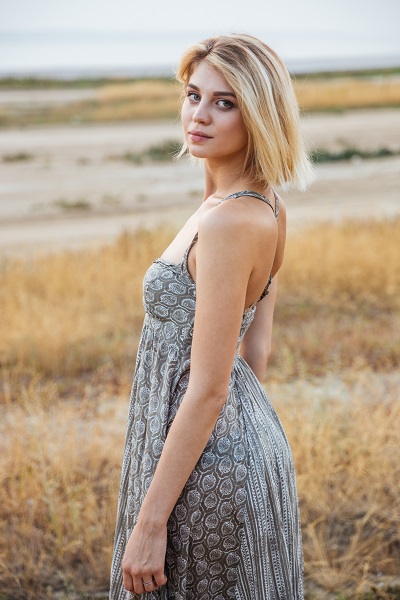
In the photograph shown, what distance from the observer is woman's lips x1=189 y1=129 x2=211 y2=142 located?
1.85m

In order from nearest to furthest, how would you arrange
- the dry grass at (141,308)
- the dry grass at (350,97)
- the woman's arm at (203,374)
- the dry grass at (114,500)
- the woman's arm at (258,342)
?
the woman's arm at (203,374) → the woman's arm at (258,342) → the dry grass at (114,500) → the dry grass at (141,308) → the dry grass at (350,97)

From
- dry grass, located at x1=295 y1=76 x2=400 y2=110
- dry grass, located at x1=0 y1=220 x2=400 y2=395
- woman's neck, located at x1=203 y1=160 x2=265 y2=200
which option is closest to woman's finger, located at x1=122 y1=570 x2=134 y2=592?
woman's neck, located at x1=203 y1=160 x2=265 y2=200

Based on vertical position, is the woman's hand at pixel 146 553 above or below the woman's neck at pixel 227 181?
below

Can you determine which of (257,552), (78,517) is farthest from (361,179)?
(257,552)

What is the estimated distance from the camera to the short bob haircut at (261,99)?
5.83ft

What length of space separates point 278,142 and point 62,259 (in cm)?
660

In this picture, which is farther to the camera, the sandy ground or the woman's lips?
the sandy ground

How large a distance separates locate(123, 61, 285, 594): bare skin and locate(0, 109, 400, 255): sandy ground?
7.21 metres

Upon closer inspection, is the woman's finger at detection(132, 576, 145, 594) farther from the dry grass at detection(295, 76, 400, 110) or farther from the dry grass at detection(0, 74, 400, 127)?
the dry grass at detection(295, 76, 400, 110)

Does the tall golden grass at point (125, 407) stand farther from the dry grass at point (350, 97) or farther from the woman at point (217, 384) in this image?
the dry grass at point (350, 97)

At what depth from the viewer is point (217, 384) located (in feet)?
5.70

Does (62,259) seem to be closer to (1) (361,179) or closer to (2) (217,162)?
(2) (217,162)

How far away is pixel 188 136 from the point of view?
1.89 metres

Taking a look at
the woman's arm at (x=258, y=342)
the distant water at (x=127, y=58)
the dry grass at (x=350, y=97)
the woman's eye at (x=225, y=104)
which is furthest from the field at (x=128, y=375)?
the distant water at (x=127, y=58)
